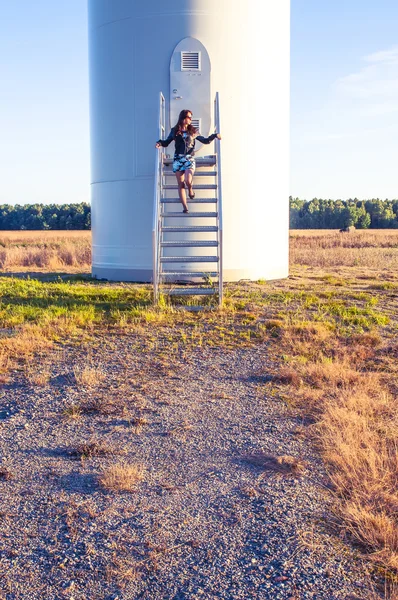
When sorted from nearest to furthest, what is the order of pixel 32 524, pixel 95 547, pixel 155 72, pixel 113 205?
pixel 95 547
pixel 32 524
pixel 155 72
pixel 113 205

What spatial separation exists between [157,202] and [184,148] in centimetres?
137

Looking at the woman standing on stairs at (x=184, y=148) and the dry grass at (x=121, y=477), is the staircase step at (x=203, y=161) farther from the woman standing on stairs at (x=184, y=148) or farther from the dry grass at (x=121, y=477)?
the dry grass at (x=121, y=477)

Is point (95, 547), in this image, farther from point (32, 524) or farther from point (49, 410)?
point (49, 410)

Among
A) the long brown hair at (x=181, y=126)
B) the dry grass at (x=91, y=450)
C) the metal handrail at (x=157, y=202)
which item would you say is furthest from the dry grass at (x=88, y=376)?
the long brown hair at (x=181, y=126)

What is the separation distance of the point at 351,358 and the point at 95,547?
14.7 ft

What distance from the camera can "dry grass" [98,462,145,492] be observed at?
394 cm

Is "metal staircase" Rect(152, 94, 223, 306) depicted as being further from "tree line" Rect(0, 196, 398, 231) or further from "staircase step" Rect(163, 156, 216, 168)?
"tree line" Rect(0, 196, 398, 231)

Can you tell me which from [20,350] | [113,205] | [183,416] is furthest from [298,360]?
[113,205]

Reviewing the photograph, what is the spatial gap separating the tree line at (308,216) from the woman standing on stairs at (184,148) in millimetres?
73553

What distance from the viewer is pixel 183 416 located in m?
5.36

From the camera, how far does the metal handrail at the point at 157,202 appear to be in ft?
31.9

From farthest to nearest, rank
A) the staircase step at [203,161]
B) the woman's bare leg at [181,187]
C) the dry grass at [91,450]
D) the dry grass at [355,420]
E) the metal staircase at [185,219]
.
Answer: the staircase step at [203,161], the woman's bare leg at [181,187], the metal staircase at [185,219], the dry grass at [91,450], the dry grass at [355,420]

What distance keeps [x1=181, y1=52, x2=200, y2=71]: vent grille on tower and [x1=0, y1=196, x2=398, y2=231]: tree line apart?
7235cm

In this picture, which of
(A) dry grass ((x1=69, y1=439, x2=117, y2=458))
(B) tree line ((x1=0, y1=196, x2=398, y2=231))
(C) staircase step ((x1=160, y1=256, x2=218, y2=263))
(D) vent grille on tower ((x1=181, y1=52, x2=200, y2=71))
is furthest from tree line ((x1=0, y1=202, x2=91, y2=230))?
(A) dry grass ((x1=69, y1=439, x2=117, y2=458))
